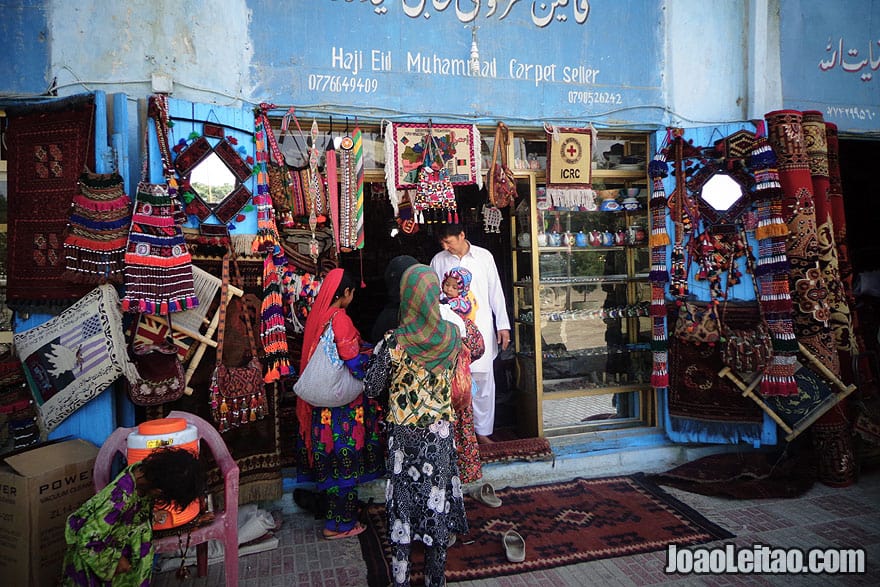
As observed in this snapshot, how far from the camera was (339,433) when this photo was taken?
3.77 m

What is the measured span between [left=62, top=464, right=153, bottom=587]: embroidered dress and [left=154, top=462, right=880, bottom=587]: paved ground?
3.17 feet

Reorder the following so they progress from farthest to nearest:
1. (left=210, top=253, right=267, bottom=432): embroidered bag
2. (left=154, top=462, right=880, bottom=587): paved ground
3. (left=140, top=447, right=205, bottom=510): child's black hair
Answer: (left=210, top=253, right=267, bottom=432): embroidered bag → (left=154, top=462, right=880, bottom=587): paved ground → (left=140, top=447, right=205, bottom=510): child's black hair

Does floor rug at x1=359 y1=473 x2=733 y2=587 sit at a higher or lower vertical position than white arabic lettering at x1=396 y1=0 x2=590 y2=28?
lower

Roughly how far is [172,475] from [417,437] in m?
1.21

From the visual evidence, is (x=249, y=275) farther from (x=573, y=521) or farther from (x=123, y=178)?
(x=573, y=521)

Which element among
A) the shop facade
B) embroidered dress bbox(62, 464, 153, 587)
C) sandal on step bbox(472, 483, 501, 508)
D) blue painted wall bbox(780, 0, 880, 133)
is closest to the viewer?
embroidered dress bbox(62, 464, 153, 587)

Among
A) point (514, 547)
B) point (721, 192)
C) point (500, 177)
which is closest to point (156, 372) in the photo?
point (514, 547)

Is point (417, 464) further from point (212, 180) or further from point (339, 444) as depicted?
point (212, 180)

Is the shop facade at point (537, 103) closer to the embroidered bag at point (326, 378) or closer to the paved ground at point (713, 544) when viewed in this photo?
the paved ground at point (713, 544)

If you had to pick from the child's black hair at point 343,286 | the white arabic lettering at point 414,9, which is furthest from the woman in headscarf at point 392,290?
the white arabic lettering at point 414,9

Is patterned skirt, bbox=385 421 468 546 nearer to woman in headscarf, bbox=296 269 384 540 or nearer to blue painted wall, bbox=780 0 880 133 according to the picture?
woman in headscarf, bbox=296 269 384 540

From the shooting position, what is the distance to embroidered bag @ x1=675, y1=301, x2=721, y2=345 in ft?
16.0

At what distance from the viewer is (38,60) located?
12.5 feet
